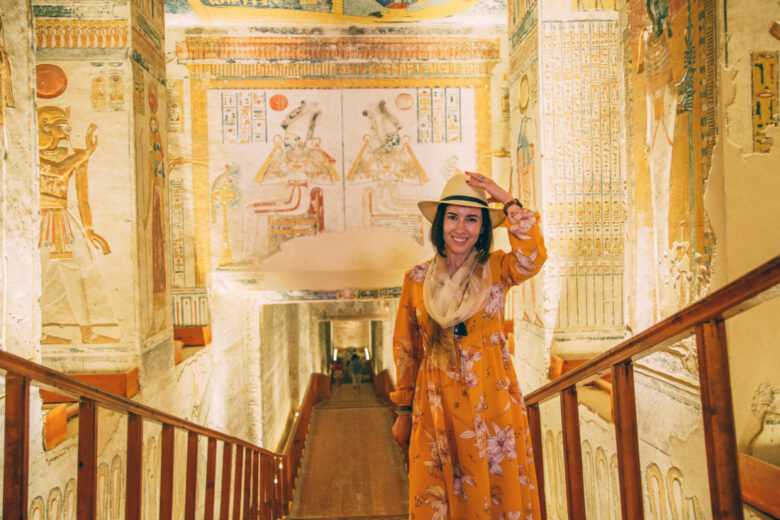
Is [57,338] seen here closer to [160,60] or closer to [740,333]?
[160,60]

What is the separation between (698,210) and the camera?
2.05 m

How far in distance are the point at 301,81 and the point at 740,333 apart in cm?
554

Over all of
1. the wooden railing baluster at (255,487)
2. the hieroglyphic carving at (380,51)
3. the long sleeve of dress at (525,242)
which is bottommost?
the wooden railing baluster at (255,487)

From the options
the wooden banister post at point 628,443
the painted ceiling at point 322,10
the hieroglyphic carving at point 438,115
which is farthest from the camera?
the hieroglyphic carving at point 438,115

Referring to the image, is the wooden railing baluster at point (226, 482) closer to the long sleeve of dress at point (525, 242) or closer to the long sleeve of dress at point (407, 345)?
the long sleeve of dress at point (407, 345)

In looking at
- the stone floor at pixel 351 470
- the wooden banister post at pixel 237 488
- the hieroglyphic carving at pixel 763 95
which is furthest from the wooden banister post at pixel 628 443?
the stone floor at pixel 351 470

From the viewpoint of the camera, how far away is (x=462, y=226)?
169 cm

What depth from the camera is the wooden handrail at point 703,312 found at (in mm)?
873

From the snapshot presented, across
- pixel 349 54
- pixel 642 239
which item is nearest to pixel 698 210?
pixel 642 239

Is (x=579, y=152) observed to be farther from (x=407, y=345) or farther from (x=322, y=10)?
(x=322, y=10)

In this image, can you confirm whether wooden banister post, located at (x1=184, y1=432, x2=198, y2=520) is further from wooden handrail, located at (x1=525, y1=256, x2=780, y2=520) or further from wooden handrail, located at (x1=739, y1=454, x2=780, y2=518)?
wooden handrail, located at (x1=739, y1=454, x2=780, y2=518)

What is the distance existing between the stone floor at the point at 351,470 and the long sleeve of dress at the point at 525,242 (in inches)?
168

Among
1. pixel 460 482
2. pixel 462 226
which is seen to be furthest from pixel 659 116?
pixel 460 482

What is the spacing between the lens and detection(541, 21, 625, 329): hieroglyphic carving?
4.02 metres
